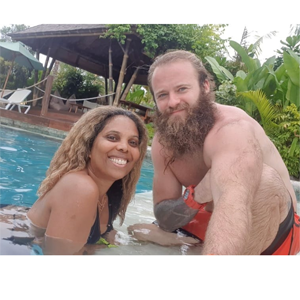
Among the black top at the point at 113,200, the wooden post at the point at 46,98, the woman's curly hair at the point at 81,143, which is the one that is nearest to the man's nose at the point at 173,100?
the woman's curly hair at the point at 81,143

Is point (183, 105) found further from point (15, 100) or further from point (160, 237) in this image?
point (15, 100)

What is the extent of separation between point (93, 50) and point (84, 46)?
0.35 meters

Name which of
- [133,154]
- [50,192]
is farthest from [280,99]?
[50,192]

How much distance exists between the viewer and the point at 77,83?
35.1 feet

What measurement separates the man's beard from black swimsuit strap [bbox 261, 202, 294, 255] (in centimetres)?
59

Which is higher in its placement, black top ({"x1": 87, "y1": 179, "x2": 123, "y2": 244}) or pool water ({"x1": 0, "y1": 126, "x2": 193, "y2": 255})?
black top ({"x1": 87, "y1": 179, "x2": 123, "y2": 244})

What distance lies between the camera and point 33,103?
7.62m

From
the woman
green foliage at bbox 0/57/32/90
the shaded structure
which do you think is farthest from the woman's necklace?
green foliage at bbox 0/57/32/90

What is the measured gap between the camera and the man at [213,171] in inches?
52.5

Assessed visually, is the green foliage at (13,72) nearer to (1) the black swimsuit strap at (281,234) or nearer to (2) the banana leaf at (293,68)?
(2) the banana leaf at (293,68)

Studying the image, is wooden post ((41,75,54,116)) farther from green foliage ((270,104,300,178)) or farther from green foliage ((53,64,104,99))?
green foliage ((270,104,300,178))

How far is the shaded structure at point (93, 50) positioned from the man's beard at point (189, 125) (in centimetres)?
310

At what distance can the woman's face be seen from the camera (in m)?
1.71
